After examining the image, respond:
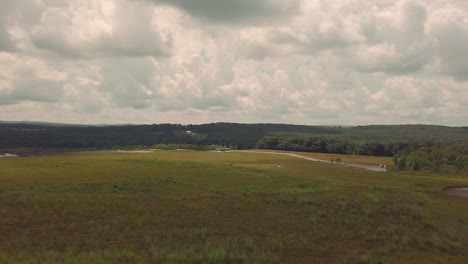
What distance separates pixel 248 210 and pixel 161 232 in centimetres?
1111

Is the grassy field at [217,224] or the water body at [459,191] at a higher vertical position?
the grassy field at [217,224]

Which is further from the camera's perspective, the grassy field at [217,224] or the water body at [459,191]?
the water body at [459,191]

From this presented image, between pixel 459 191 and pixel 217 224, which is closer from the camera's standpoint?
pixel 217 224

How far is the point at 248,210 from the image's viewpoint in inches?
1297

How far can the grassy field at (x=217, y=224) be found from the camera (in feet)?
66.3

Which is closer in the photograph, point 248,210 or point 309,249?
point 309,249

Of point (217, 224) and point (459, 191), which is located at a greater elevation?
point (217, 224)

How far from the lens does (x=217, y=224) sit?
27.3 meters

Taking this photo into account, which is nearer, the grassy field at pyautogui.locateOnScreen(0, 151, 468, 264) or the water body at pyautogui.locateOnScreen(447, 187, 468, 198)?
the grassy field at pyautogui.locateOnScreen(0, 151, 468, 264)

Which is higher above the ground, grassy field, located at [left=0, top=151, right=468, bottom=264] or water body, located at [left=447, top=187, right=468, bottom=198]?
grassy field, located at [left=0, top=151, right=468, bottom=264]

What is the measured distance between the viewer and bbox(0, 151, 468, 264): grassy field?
66.3ft

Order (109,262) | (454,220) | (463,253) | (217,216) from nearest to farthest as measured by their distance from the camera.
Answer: (109,262) < (463,253) < (217,216) < (454,220)

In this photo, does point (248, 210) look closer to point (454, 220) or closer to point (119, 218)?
point (119, 218)

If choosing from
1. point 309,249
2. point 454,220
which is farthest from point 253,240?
point 454,220
